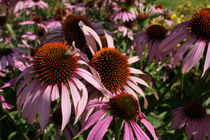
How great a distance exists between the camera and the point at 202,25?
1.44 m

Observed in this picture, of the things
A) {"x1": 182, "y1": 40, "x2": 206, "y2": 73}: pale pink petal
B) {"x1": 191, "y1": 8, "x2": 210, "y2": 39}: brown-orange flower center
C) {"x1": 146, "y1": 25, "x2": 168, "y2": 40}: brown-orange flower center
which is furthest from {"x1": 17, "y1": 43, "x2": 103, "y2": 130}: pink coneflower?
{"x1": 146, "y1": 25, "x2": 168, "y2": 40}: brown-orange flower center

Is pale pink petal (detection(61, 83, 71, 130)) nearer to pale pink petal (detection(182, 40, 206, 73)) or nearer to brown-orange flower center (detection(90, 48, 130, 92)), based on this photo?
brown-orange flower center (detection(90, 48, 130, 92))

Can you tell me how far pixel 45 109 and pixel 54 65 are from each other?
0.98 ft

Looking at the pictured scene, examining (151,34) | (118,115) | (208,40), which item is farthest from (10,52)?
(208,40)

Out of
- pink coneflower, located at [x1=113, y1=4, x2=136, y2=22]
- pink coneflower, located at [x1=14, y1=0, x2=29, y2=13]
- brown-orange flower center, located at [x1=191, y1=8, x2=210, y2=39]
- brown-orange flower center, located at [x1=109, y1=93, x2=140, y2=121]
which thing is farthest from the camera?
pink coneflower, located at [x1=113, y1=4, x2=136, y2=22]

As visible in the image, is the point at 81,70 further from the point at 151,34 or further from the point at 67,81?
the point at 151,34

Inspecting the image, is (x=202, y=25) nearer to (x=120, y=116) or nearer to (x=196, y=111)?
(x=196, y=111)

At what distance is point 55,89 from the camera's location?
108 cm

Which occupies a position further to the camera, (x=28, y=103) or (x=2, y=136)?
(x=2, y=136)

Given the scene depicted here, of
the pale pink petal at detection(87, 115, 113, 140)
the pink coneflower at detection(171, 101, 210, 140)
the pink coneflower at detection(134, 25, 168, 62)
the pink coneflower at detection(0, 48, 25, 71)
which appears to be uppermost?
the pink coneflower at detection(134, 25, 168, 62)

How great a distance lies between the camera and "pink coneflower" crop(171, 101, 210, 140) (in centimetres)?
150

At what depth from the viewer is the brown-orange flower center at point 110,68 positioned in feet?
3.89

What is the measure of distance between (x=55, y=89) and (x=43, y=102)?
0.11 m

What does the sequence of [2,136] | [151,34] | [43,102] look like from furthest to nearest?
[2,136] → [151,34] → [43,102]
